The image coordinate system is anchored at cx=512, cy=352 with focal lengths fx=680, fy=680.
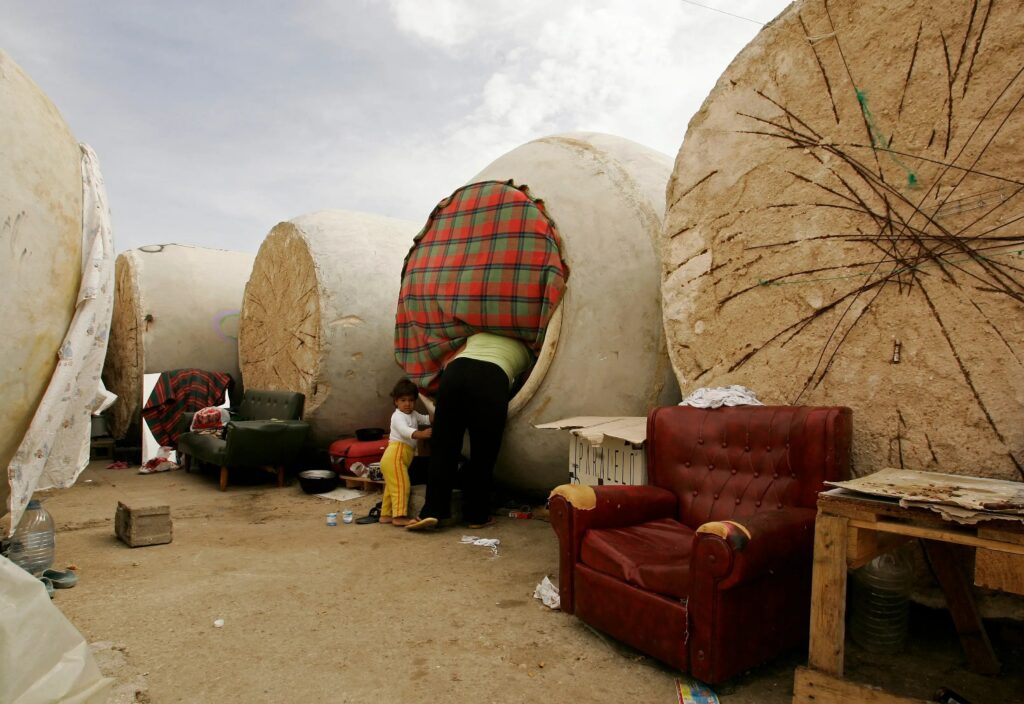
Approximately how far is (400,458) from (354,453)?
1.27 m

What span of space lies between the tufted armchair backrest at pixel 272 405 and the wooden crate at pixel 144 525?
80.1 inches

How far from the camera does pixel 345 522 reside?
4.54 meters

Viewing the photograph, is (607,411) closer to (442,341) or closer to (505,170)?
(442,341)

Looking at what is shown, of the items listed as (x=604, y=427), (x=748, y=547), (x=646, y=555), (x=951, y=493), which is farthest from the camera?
(x=604, y=427)

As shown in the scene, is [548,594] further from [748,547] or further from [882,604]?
[882,604]

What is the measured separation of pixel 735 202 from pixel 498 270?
63.9 inches

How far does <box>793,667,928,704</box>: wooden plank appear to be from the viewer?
1921 millimetres

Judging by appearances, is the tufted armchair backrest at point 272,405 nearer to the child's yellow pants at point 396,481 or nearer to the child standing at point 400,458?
the child standing at point 400,458

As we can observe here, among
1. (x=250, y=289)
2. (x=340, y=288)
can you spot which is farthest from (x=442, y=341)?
(x=250, y=289)

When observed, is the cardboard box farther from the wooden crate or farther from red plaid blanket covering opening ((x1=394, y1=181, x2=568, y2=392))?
the wooden crate

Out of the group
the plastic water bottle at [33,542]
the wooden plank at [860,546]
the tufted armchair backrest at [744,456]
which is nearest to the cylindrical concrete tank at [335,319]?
the plastic water bottle at [33,542]

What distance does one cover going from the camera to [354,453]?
18.4ft

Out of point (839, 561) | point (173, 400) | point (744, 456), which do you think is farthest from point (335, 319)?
point (839, 561)

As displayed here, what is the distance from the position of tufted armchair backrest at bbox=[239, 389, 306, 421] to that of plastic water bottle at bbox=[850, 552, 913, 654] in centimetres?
469
